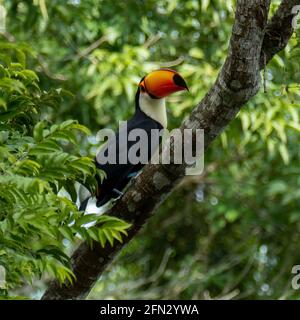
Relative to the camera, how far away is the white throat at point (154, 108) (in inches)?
182

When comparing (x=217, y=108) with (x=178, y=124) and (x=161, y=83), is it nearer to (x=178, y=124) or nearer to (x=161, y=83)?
(x=161, y=83)

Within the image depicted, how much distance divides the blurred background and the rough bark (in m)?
1.45

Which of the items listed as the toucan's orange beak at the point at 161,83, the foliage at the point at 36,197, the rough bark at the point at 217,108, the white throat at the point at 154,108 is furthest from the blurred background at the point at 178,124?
the foliage at the point at 36,197

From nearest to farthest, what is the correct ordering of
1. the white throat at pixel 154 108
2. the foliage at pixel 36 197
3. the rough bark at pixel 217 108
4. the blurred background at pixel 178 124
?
1. the foliage at pixel 36 197
2. the rough bark at pixel 217 108
3. the white throat at pixel 154 108
4. the blurred background at pixel 178 124

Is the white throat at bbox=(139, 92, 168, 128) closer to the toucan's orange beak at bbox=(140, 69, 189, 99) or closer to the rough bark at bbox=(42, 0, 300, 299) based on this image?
the toucan's orange beak at bbox=(140, 69, 189, 99)

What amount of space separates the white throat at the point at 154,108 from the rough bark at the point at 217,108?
1.33 metres

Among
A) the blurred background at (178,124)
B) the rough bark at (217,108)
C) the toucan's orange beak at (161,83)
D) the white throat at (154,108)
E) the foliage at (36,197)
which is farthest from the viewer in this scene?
the blurred background at (178,124)

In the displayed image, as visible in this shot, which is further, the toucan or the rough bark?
the toucan

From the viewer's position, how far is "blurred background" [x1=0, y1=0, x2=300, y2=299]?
17.4 ft

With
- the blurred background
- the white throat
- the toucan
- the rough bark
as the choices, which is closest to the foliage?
the rough bark

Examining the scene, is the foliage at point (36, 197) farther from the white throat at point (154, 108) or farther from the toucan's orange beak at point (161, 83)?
the white throat at point (154, 108)

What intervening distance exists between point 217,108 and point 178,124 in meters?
2.72
